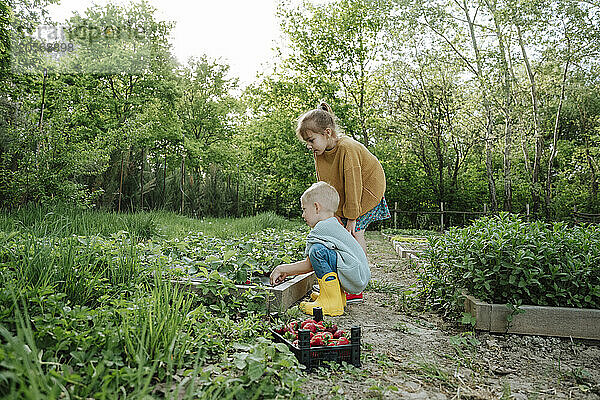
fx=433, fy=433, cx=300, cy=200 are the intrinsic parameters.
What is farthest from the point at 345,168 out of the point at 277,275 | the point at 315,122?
the point at 277,275

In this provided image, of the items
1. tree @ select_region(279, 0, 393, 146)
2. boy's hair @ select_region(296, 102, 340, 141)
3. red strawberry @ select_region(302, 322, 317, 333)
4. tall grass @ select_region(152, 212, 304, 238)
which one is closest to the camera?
red strawberry @ select_region(302, 322, 317, 333)

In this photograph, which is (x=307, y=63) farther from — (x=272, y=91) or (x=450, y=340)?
(x=450, y=340)

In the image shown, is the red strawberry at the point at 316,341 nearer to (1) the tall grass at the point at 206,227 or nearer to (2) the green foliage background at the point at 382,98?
(1) the tall grass at the point at 206,227

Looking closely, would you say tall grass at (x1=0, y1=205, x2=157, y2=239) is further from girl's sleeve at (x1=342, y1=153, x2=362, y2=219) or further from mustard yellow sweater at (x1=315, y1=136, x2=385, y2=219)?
girl's sleeve at (x1=342, y1=153, x2=362, y2=219)

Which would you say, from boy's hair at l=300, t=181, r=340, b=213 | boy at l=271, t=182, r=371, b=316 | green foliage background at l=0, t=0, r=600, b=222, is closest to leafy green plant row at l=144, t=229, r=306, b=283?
boy at l=271, t=182, r=371, b=316

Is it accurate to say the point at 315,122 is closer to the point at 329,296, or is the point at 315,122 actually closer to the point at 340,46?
the point at 329,296

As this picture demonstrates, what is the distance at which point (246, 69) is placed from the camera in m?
19.2

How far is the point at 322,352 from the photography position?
2066mm

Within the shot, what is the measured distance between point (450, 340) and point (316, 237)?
3.68 feet

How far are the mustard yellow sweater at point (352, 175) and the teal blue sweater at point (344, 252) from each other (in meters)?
0.46

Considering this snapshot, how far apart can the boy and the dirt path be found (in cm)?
19

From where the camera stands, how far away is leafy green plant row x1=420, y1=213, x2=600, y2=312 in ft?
9.23

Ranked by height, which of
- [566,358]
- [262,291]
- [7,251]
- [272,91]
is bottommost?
[566,358]

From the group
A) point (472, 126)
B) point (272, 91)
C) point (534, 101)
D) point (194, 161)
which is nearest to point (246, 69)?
point (272, 91)
